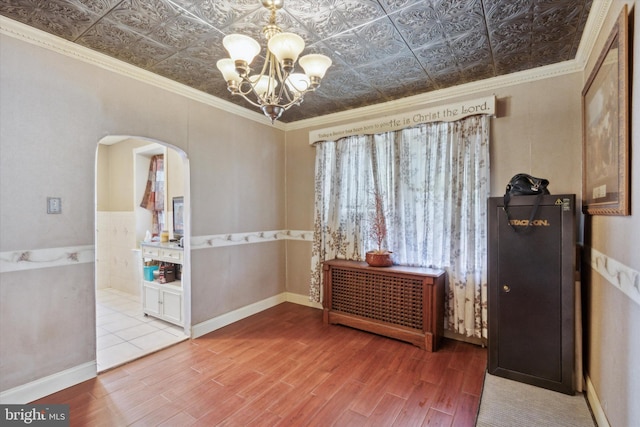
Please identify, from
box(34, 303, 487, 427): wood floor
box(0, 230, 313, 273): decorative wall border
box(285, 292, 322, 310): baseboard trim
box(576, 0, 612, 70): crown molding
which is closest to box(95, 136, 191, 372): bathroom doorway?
box(34, 303, 487, 427): wood floor

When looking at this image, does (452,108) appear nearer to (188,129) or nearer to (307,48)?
(307,48)

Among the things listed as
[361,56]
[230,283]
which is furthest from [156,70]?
[230,283]

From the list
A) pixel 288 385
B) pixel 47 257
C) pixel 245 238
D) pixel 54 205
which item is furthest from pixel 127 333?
pixel 288 385

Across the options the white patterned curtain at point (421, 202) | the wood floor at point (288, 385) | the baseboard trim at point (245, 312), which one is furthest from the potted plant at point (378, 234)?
the baseboard trim at point (245, 312)

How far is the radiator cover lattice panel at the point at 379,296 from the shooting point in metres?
3.13

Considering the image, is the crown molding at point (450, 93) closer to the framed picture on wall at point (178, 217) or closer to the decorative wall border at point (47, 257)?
the framed picture on wall at point (178, 217)

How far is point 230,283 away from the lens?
3.74 metres

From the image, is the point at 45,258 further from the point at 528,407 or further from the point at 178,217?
the point at 528,407

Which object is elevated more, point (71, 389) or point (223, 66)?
point (223, 66)

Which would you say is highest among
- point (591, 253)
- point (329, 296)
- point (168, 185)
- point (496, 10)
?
point (496, 10)

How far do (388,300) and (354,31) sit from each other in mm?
2590

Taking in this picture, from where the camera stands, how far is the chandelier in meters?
1.64

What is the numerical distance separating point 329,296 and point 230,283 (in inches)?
49.0

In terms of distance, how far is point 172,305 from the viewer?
356 cm
